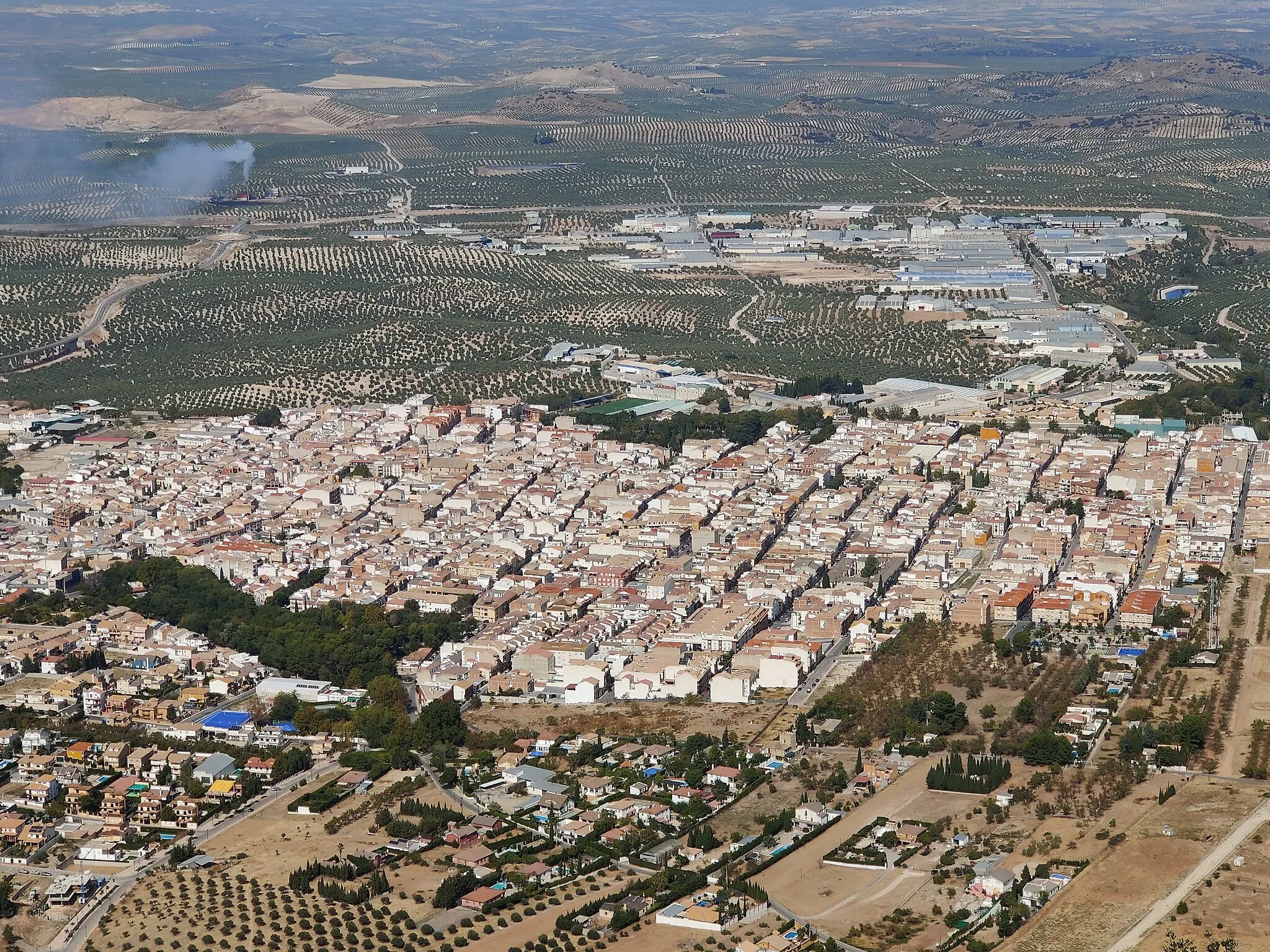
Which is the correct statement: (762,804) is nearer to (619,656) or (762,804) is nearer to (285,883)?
(285,883)

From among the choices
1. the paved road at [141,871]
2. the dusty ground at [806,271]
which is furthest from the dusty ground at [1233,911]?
the dusty ground at [806,271]

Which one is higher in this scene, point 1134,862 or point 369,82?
point 1134,862

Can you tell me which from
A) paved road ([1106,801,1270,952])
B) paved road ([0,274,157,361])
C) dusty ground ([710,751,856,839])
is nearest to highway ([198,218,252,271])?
paved road ([0,274,157,361])

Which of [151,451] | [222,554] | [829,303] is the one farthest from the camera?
[829,303]

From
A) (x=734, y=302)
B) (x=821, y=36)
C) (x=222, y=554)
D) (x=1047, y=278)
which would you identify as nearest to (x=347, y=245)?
(x=734, y=302)

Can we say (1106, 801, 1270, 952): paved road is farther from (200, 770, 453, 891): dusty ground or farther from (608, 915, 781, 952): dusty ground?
(200, 770, 453, 891): dusty ground

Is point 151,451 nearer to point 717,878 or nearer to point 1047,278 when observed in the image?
point 717,878

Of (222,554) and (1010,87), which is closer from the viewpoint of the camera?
(222,554)

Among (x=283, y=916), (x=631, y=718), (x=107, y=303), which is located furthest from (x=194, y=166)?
(x=283, y=916)
